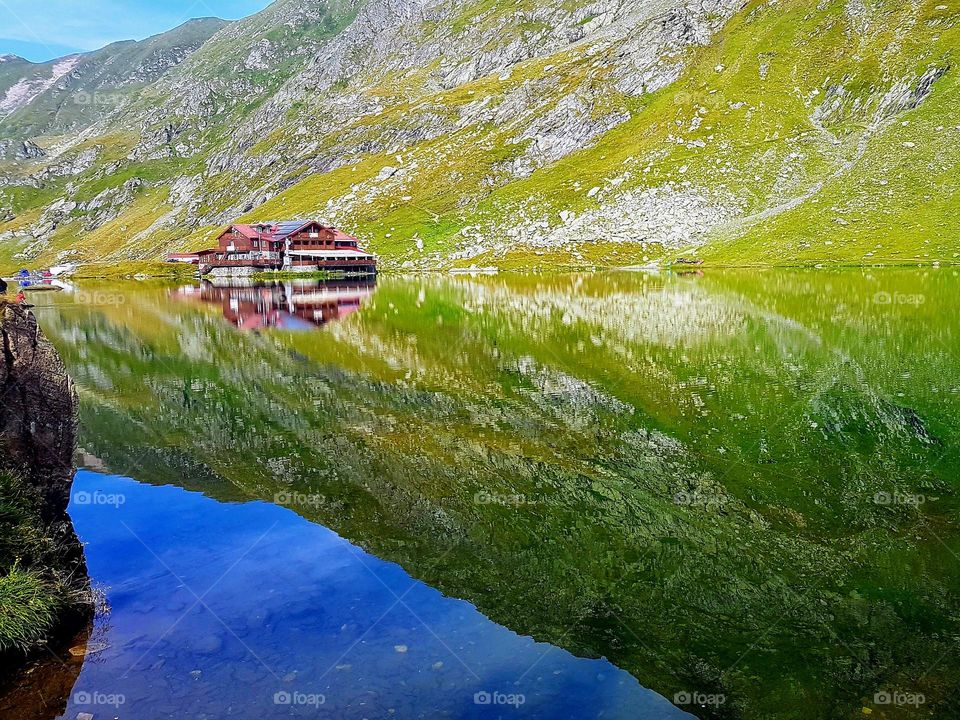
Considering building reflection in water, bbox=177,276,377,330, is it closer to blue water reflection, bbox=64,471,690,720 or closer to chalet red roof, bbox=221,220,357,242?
blue water reflection, bbox=64,471,690,720

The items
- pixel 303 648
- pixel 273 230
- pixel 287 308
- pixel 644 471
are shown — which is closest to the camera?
pixel 303 648

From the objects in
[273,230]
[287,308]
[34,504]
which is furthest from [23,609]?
[273,230]

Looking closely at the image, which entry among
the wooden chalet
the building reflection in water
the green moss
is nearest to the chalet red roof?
the wooden chalet

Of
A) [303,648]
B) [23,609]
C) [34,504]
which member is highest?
[34,504]

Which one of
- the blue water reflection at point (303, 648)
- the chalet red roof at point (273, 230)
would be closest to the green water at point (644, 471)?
the blue water reflection at point (303, 648)

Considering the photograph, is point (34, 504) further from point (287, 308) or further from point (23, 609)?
point (287, 308)

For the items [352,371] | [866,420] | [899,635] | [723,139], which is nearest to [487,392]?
[352,371]
